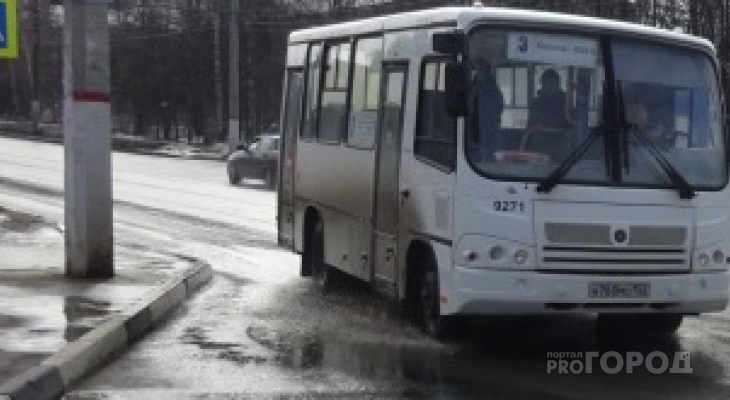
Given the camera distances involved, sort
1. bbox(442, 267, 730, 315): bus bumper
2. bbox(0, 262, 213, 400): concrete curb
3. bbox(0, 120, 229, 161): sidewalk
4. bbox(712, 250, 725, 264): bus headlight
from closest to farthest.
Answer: bbox(0, 262, 213, 400): concrete curb
bbox(442, 267, 730, 315): bus bumper
bbox(712, 250, 725, 264): bus headlight
bbox(0, 120, 229, 161): sidewalk

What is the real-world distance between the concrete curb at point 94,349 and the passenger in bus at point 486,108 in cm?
317

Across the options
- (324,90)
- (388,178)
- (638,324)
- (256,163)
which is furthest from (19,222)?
(256,163)

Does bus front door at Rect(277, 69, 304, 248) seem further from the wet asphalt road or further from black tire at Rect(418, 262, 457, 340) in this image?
black tire at Rect(418, 262, 457, 340)

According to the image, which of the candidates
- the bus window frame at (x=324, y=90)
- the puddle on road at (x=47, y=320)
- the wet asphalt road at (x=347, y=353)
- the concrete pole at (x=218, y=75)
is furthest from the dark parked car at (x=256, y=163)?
the puddle on road at (x=47, y=320)

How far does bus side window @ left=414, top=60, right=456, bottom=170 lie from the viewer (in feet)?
29.2

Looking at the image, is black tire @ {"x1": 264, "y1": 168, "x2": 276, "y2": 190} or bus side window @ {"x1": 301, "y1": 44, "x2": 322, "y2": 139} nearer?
bus side window @ {"x1": 301, "y1": 44, "x2": 322, "y2": 139}

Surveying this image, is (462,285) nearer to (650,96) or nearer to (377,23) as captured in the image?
(650,96)

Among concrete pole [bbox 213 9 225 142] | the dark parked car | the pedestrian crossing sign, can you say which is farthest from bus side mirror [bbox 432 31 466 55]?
concrete pole [bbox 213 9 225 142]

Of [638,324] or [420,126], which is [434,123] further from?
[638,324]

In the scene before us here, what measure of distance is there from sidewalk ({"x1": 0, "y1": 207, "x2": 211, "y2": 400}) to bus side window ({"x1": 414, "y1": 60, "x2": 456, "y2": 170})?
2.85 meters

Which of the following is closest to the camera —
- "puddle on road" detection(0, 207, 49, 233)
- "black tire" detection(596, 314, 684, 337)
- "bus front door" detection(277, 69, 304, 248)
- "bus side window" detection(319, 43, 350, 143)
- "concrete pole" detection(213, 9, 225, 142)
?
"black tire" detection(596, 314, 684, 337)

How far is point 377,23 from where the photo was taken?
10.7 m

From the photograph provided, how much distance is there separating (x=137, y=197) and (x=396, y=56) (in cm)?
1647

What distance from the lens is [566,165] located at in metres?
8.70
